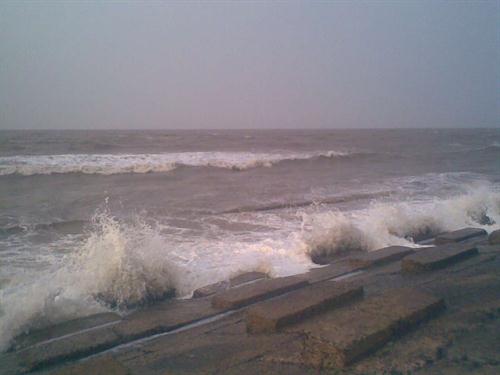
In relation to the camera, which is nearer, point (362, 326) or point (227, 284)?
point (362, 326)

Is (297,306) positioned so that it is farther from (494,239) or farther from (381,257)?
(494,239)

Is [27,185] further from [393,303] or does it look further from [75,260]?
[393,303]

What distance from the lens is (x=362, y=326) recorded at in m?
2.95

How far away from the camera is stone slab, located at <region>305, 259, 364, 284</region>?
4875mm

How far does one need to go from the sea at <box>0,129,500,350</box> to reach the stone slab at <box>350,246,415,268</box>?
0.71 metres

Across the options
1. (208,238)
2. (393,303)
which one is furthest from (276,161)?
(393,303)

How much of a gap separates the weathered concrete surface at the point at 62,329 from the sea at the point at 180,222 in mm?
90

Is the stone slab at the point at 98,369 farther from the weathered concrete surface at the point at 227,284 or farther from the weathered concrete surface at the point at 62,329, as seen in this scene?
the weathered concrete surface at the point at 227,284

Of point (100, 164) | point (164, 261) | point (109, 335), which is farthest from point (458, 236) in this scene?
point (100, 164)

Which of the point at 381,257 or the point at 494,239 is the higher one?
the point at 494,239

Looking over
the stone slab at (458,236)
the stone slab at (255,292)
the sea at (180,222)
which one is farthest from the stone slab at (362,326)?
the stone slab at (458,236)

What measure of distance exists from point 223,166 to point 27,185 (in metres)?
9.42

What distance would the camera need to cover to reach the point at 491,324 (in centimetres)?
328

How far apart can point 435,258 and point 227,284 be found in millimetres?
2311
